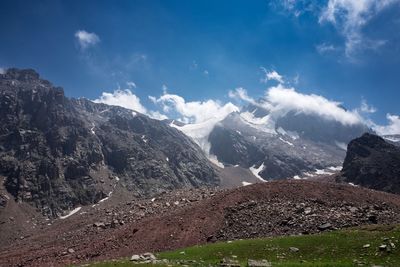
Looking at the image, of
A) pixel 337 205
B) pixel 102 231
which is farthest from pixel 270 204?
pixel 102 231

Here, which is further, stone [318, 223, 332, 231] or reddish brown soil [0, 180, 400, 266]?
reddish brown soil [0, 180, 400, 266]

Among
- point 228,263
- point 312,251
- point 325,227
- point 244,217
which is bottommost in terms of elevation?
point 228,263

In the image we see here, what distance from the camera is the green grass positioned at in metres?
36.6

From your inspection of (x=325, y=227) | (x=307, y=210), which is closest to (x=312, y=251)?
(x=325, y=227)

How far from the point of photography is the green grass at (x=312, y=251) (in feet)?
120

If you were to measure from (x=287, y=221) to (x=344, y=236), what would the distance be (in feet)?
46.2

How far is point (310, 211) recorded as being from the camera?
59094mm

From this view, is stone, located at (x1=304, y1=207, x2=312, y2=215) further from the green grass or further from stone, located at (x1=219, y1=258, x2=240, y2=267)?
stone, located at (x1=219, y1=258, x2=240, y2=267)

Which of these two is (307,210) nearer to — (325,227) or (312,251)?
(325,227)

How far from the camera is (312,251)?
4169 centimetres

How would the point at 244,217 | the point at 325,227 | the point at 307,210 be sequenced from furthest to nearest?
the point at 244,217 → the point at 307,210 → the point at 325,227

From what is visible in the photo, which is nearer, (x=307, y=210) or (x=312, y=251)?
(x=312, y=251)

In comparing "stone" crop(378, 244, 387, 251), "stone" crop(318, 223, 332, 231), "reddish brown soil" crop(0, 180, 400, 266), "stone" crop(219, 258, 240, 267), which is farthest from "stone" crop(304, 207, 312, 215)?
"stone" crop(219, 258, 240, 267)

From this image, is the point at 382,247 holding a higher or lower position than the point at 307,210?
lower
